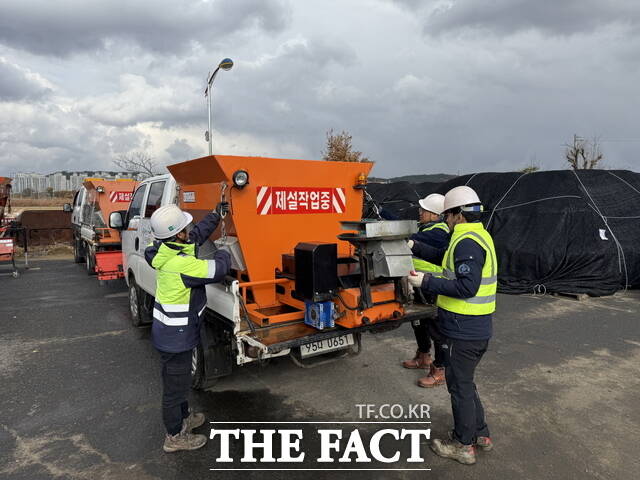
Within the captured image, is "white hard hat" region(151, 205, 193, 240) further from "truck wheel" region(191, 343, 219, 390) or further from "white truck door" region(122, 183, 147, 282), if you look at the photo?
"white truck door" region(122, 183, 147, 282)

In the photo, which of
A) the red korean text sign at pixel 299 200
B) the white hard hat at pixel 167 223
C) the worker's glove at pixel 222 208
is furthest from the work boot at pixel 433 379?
the white hard hat at pixel 167 223

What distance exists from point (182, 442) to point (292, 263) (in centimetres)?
172

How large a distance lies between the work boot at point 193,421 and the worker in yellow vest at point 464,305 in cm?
205

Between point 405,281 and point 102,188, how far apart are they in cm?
982

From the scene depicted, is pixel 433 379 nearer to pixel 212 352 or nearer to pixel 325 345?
pixel 325 345

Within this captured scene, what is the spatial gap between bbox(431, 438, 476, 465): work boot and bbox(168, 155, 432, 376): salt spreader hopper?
103cm

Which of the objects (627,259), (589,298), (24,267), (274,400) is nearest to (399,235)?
(274,400)

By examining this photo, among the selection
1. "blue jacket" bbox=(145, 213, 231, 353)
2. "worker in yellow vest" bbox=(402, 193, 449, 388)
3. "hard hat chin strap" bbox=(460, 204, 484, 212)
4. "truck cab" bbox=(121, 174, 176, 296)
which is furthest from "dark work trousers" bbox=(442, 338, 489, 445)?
"truck cab" bbox=(121, 174, 176, 296)

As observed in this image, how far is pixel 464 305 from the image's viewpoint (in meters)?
3.21

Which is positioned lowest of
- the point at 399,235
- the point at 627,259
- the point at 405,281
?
the point at 627,259

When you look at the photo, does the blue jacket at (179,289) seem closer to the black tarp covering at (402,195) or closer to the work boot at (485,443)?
the work boot at (485,443)

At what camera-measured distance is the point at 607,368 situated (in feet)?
17.1

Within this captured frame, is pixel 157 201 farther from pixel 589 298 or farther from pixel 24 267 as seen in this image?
pixel 24 267

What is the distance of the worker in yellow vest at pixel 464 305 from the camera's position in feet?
10.3
